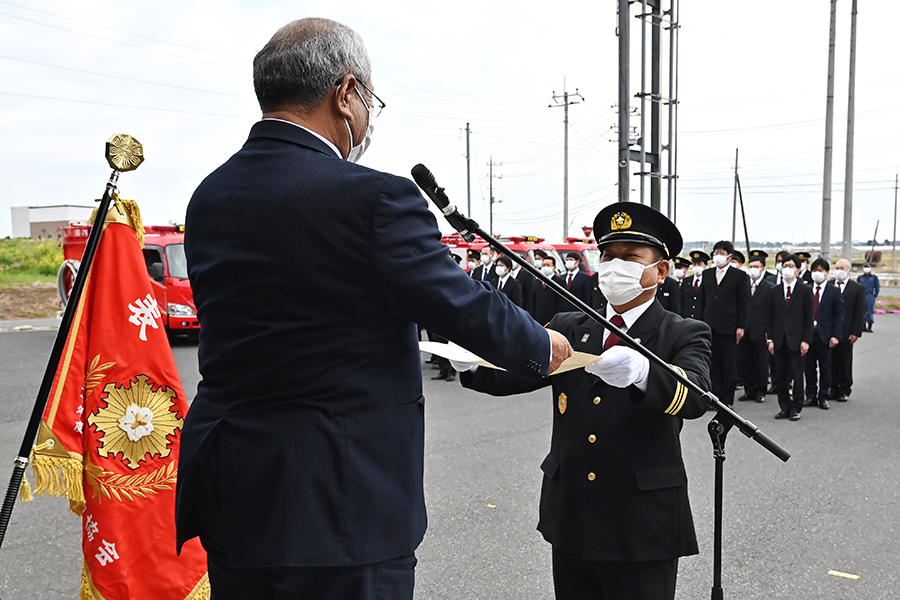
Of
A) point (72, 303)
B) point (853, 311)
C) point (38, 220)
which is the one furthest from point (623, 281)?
point (38, 220)

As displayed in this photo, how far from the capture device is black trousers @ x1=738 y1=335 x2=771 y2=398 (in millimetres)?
9875

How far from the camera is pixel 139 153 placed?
3002 millimetres

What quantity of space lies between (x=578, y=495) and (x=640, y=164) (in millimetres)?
7276

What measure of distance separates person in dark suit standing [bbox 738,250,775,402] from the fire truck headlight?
1016 centimetres

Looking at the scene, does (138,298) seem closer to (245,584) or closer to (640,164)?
(245,584)

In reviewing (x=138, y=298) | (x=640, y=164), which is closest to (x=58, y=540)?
(x=138, y=298)

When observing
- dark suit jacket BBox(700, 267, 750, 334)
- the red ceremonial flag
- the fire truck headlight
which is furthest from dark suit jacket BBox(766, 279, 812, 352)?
the fire truck headlight

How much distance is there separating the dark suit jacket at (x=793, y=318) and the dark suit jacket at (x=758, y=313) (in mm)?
243

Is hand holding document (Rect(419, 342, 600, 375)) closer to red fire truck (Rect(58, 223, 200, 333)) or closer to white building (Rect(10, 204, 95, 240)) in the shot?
red fire truck (Rect(58, 223, 200, 333))

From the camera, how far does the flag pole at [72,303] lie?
253 centimetres

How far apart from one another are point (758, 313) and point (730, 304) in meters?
0.41

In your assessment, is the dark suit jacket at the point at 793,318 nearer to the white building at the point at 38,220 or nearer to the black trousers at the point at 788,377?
the black trousers at the point at 788,377

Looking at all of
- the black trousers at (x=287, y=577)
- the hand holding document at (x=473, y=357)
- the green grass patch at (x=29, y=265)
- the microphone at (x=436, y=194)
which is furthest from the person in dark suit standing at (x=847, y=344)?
the green grass patch at (x=29, y=265)

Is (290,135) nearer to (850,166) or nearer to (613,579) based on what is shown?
(613,579)
